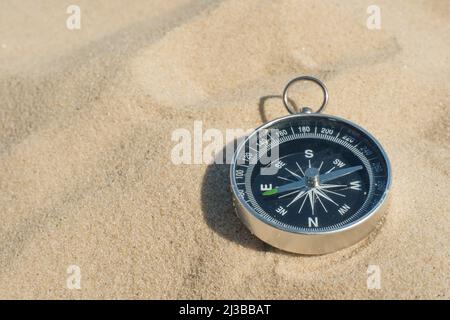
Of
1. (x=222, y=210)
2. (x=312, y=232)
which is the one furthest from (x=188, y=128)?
(x=312, y=232)

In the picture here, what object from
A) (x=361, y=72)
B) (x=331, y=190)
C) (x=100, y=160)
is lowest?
(x=331, y=190)

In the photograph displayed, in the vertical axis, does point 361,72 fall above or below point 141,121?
above

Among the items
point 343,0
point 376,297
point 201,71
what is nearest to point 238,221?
point 376,297

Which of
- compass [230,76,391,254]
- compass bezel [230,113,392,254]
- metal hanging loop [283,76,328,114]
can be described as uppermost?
metal hanging loop [283,76,328,114]

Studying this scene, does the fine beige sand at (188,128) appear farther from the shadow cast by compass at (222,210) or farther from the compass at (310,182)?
the compass at (310,182)

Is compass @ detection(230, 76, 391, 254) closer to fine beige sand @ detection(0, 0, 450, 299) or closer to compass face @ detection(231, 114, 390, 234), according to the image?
compass face @ detection(231, 114, 390, 234)

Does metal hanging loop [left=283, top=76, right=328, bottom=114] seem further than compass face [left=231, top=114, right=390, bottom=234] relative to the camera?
Yes

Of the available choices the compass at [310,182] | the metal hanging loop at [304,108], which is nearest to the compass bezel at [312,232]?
the compass at [310,182]

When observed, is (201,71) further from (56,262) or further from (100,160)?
(56,262)

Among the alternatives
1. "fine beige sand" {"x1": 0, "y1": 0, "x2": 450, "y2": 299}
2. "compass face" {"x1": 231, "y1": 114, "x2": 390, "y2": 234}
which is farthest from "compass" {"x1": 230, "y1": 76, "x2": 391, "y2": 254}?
"fine beige sand" {"x1": 0, "y1": 0, "x2": 450, "y2": 299}
